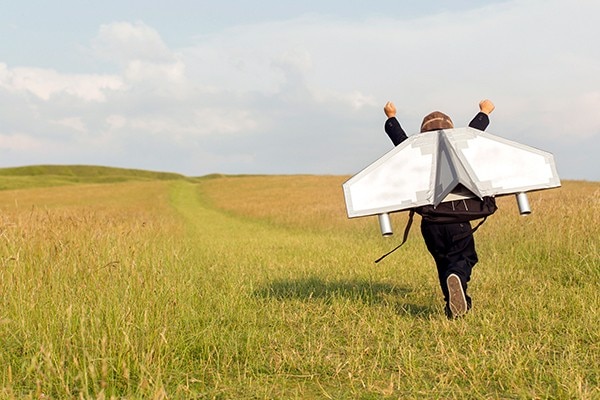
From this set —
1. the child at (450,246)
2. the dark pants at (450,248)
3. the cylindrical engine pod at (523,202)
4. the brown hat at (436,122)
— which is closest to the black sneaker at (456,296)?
the child at (450,246)

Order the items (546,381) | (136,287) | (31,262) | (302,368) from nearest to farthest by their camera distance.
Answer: (546,381) → (302,368) → (136,287) → (31,262)

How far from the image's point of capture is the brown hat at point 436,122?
6.07 metres

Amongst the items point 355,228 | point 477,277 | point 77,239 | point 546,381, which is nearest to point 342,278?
point 477,277

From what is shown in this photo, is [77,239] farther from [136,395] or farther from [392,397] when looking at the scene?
[392,397]

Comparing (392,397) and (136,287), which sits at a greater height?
(136,287)

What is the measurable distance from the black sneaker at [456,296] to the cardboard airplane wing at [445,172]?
788 mm

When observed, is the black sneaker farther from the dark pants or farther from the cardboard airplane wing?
the cardboard airplane wing

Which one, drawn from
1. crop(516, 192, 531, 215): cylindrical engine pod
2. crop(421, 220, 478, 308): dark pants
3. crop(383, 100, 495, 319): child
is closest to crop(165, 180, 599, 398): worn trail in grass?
crop(383, 100, 495, 319): child

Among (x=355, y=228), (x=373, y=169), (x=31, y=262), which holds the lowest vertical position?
(x=355, y=228)

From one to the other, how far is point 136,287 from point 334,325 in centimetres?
200

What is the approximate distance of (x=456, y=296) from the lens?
5.68 meters

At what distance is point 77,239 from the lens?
807cm

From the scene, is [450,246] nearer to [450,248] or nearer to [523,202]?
[450,248]

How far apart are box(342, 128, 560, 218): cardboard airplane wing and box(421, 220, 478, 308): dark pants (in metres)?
0.40
